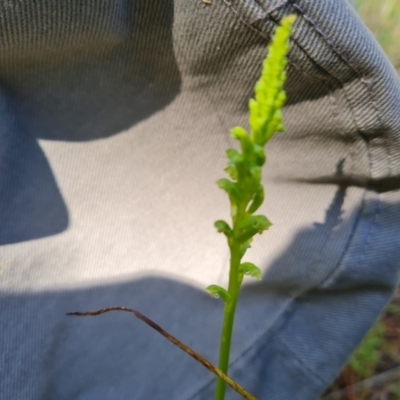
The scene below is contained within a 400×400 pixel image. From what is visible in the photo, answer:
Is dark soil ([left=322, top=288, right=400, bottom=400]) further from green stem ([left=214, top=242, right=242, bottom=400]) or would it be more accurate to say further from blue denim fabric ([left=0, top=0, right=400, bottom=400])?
green stem ([left=214, top=242, right=242, bottom=400])

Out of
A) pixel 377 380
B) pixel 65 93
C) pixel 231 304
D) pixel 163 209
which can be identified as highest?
pixel 231 304

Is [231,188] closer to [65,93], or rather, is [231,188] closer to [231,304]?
[231,304]

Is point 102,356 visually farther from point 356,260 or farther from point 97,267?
point 356,260

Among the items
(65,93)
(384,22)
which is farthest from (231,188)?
(384,22)

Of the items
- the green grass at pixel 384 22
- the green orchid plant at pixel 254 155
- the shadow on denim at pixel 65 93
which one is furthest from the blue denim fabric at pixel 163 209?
the green grass at pixel 384 22

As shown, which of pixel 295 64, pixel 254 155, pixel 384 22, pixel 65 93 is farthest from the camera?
pixel 384 22

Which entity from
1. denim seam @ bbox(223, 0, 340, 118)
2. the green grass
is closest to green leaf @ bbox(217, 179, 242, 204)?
denim seam @ bbox(223, 0, 340, 118)

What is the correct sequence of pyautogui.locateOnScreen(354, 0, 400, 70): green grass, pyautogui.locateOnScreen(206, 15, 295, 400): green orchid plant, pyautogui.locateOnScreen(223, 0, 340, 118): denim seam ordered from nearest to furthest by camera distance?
1. pyautogui.locateOnScreen(206, 15, 295, 400): green orchid plant
2. pyautogui.locateOnScreen(223, 0, 340, 118): denim seam
3. pyautogui.locateOnScreen(354, 0, 400, 70): green grass
